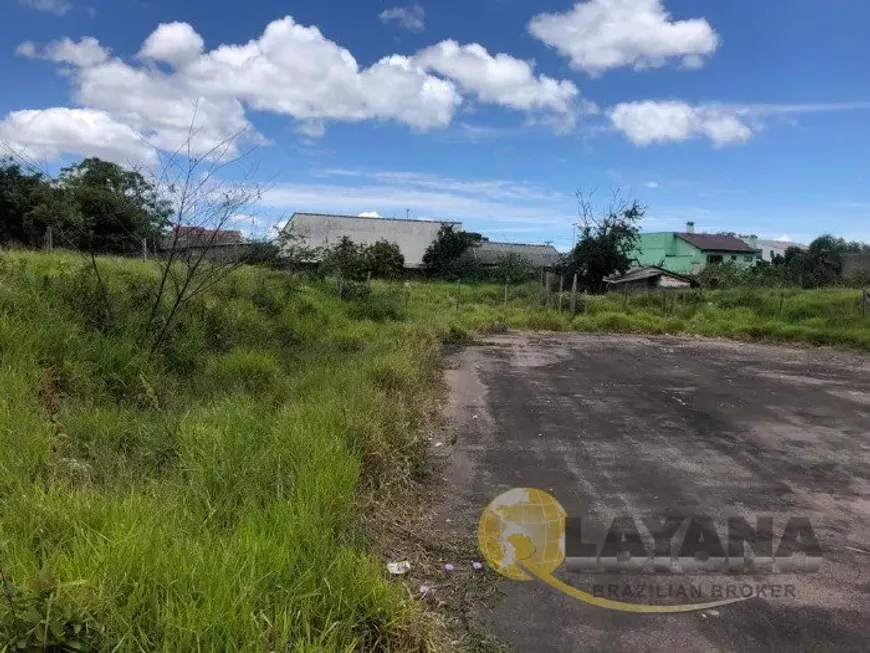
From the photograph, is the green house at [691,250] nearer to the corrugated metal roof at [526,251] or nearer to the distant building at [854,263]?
the corrugated metal roof at [526,251]

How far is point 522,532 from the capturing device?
374 centimetres

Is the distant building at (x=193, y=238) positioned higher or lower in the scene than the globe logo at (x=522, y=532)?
higher

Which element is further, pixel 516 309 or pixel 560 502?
pixel 516 309

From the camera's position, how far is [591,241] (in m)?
27.6

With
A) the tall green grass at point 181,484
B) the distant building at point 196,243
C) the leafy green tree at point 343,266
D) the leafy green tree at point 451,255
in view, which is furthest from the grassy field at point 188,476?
the leafy green tree at point 451,255

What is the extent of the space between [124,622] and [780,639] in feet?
8.56

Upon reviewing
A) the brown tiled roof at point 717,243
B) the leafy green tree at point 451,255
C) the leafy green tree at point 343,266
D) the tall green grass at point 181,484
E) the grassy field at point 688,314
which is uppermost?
the brown tiled roof at point 717,243

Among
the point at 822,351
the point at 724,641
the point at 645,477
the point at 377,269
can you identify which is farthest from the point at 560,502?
the point at 377,269

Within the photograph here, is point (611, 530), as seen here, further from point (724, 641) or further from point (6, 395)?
point (6, 395)

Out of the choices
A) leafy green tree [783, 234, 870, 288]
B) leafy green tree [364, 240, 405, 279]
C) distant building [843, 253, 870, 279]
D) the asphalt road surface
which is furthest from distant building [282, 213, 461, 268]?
the asphalt road surface

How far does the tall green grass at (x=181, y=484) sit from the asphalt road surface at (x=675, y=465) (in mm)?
681

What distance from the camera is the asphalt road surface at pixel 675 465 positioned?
2.74 m

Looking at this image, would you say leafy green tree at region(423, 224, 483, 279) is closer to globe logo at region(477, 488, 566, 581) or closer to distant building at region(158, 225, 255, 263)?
distant building at region(158, 225, 255, 263)

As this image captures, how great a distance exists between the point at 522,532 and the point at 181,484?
78.0 inches
